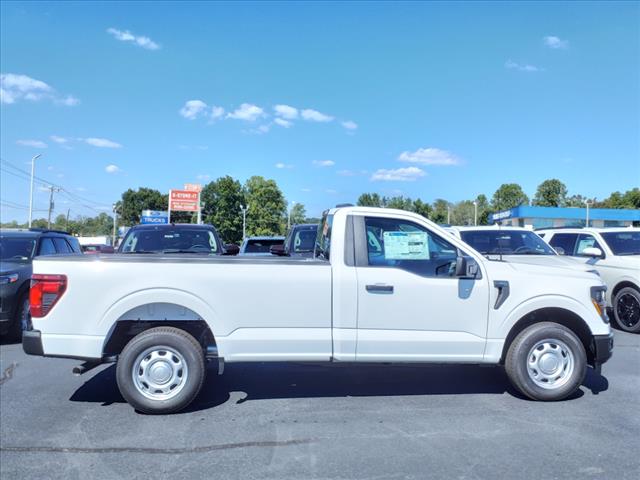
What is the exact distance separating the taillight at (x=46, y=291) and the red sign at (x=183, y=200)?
71.9 meters

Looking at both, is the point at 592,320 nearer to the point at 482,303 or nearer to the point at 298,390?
the point at 482,303

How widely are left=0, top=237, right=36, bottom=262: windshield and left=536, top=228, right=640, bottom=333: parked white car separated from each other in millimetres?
9641

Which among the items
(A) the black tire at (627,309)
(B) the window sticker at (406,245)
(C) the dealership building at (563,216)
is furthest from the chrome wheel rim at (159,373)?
(C) the dealership building at (563,216)

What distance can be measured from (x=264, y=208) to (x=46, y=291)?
83.4 meters

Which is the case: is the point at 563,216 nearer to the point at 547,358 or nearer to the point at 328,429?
the point at 547,358

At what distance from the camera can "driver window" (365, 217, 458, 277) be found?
5.25 meters

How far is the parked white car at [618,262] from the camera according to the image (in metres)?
9.19

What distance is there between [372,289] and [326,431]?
140cm

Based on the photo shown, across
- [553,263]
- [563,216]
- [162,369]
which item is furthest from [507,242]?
[563,216]

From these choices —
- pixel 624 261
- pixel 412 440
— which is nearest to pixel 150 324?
pixel 412 440

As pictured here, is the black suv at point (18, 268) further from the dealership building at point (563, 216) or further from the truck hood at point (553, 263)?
the dealership building at point (563, 216)

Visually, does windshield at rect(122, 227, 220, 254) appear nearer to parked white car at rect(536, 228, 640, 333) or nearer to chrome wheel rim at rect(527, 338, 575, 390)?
chrome wheel rim at rect(527, 338, 575, 390)

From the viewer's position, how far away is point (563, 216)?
58.7 m

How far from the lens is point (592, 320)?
520 centimetres
